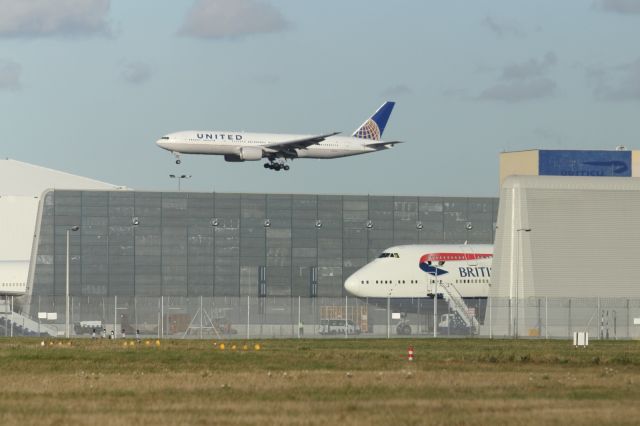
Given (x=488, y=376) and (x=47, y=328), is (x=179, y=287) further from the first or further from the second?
(x=488, y=376)

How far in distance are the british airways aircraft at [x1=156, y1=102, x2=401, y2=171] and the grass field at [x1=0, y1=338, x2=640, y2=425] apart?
173 feet

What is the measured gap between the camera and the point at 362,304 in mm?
88938

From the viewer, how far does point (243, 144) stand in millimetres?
112000

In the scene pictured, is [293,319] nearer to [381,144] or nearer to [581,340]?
[581,340]

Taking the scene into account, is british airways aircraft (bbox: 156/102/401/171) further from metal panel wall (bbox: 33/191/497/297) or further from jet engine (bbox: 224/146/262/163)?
metal panel wall (bbox: 33/191/497/297)

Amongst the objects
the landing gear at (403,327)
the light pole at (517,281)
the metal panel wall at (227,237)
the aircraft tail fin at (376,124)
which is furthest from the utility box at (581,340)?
the aircraft tail fin at (376,124)

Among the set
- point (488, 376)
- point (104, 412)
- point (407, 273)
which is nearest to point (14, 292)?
point (407, 273)

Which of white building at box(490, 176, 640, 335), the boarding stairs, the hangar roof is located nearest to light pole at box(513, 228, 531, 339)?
white building at box(490, 176, 640, 335)

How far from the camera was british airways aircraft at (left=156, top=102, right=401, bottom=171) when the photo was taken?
110 m

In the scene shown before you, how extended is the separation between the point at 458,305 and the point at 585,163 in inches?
1237

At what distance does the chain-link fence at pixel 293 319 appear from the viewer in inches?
3204

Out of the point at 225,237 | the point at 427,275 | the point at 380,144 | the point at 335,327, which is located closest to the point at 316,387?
the point at 335,327

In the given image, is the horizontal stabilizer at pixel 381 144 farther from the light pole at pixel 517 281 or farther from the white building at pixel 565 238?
the light pole at pixel 517 281

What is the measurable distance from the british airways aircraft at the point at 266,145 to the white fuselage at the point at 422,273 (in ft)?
46.1
